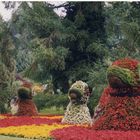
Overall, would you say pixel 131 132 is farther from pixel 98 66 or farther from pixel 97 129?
pixel 98 66

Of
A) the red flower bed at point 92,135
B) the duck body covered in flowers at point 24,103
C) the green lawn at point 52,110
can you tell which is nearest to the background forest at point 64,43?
the green lawn at point 52,110

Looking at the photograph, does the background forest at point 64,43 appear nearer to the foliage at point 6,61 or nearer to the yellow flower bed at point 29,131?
the foliage at point 6,61

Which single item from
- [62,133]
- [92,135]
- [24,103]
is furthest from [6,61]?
[92,135]

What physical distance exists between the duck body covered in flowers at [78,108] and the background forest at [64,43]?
9361 mm

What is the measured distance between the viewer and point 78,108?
1892 centimetres

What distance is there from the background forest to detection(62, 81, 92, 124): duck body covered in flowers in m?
9.36

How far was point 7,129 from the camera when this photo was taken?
1672 cm

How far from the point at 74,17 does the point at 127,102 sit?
18.1 m

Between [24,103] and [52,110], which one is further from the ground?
[24,103]

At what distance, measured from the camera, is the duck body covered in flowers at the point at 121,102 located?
1489 centimetres

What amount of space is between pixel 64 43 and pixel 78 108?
518 inches

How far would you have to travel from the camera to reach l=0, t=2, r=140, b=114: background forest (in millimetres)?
29781

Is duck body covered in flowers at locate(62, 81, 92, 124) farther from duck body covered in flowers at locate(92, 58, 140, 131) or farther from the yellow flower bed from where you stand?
duck body covered in flowers at locate(92, 58, 140, 131)

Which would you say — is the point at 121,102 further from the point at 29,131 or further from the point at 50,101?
the point at 50,101
